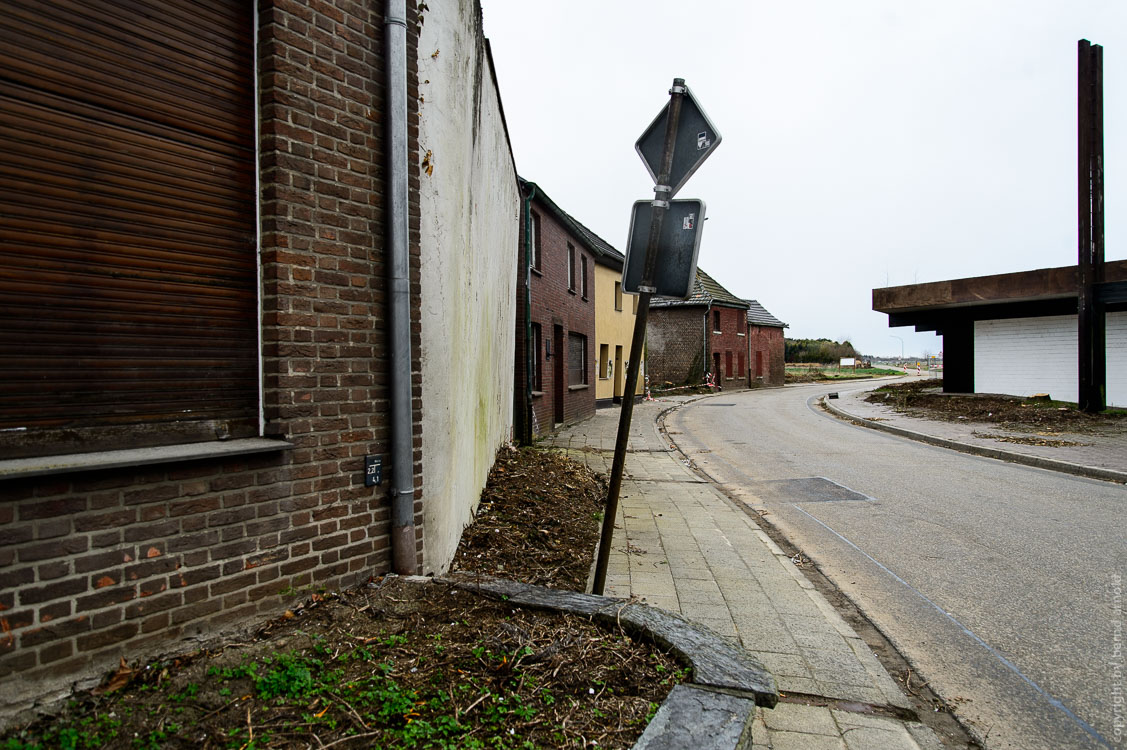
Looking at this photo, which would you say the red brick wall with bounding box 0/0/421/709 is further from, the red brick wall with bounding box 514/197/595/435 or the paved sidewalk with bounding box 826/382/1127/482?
the paved sidewalk with bounding box 826/382/1127/482

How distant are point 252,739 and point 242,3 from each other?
331 cm

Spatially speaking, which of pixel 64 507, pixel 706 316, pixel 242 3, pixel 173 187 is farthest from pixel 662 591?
pixel 706 316

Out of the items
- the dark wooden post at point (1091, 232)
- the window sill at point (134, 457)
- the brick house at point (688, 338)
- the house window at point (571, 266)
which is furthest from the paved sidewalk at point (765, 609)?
the brick house at point (688, 338)

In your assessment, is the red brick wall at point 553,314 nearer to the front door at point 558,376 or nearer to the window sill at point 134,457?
the front door at point 558,376

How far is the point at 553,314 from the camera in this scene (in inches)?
621

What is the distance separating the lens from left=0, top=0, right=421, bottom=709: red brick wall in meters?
2.45

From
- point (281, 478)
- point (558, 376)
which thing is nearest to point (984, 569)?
point (281, 478)

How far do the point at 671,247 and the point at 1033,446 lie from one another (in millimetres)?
12128

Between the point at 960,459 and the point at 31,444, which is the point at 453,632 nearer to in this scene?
the point at 31,444

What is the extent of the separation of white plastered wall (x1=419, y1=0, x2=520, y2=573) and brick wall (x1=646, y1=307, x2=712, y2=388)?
31.2 meters

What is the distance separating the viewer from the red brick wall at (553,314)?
527 inches

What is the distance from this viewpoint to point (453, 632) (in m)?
2.99

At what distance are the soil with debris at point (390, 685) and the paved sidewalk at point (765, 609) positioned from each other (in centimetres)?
84

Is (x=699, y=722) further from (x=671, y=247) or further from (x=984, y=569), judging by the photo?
(x=984, y=569)
